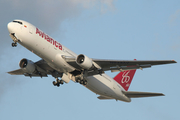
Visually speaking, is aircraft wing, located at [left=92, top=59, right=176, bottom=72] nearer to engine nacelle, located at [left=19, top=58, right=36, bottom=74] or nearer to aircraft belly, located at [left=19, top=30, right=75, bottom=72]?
aircraft belly, located at [left=19, top=30, right=75, bottom=72]

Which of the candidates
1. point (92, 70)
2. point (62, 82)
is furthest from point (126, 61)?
point (62, 82)

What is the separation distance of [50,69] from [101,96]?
420 inches

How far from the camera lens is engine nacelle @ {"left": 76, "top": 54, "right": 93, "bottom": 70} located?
115ft

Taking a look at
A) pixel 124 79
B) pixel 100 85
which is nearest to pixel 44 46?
pixel 100 85

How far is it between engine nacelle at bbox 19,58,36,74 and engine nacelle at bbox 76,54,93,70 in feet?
26.3

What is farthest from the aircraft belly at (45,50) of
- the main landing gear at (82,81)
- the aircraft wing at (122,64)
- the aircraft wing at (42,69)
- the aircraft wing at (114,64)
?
the aircraft wing at (122,64)

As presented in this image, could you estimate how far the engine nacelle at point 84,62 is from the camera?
3500 centimetres

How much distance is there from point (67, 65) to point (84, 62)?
7.99ft

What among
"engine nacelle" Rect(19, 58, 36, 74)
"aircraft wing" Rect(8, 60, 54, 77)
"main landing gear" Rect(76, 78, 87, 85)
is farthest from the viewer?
"aircraft wing" Rect(8, 60, 54, 77)

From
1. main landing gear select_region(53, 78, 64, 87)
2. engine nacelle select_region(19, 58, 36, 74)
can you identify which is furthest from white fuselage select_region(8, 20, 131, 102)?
engine nacelle select_region(19, 58, 36, 74)

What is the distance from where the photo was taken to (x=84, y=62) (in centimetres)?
3491

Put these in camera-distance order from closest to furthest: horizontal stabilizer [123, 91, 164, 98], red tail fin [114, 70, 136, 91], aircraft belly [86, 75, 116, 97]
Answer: aircraft belly [86, 75, 116, 97] → horizontal stabilizer [123, 91, 164, 98] → red tail fin [114, 70, 136, 91]

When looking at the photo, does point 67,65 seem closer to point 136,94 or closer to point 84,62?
point 84,62

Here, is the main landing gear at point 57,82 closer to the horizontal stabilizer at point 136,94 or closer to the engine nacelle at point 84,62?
the engine nacelle at point 84,62
